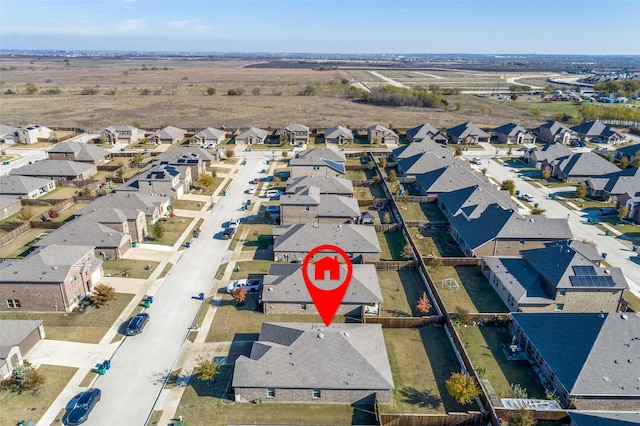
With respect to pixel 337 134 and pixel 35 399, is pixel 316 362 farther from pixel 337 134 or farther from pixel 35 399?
pixel 337 134

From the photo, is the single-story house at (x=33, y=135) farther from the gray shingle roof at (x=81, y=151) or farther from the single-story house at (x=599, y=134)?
the single-story house at (x=599, y=134)

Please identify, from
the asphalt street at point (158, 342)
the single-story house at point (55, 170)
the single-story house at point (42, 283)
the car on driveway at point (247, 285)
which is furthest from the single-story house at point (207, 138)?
the car on driveway at point (247, 285)

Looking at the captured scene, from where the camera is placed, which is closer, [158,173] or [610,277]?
[610,277]

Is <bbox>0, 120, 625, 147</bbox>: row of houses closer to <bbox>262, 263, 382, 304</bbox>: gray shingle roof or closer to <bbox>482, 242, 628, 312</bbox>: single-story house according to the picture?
<bbox>482, 242, 628, 312</bbox>: single-story house

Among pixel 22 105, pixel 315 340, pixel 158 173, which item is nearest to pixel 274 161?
pixel 158 173

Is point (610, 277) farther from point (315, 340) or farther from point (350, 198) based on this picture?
point (350, 198)

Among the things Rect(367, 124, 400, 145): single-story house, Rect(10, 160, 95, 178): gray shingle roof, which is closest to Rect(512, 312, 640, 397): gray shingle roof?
Rect(10, 160, 95, 178): gray shingle roof
